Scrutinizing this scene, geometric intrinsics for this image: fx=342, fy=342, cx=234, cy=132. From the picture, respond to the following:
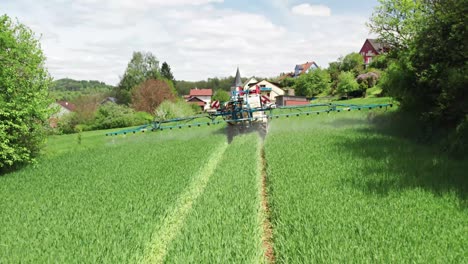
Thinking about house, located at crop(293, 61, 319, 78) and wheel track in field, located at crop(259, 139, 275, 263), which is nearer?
wheel track in field, located at crop(259, 139, 275, 263)

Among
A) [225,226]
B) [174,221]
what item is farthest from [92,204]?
[225,226]

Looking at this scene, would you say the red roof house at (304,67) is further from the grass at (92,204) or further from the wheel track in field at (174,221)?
the wheel track in field at (174,221)

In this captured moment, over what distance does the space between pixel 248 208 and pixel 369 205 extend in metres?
2.42

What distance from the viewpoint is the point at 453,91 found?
12.4 m

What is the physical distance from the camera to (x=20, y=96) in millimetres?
13969

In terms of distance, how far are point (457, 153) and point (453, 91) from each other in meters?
3.15

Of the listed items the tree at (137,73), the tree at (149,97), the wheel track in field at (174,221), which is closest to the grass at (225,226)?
the wheel track in field at (174,221)

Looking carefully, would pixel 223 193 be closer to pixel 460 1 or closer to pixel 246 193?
pixel 246 193

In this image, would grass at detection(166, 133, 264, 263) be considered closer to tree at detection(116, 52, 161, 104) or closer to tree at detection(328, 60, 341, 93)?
tree at detection(328, 60, 341, 93)

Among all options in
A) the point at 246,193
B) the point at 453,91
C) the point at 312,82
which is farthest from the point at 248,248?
the point at 312,82

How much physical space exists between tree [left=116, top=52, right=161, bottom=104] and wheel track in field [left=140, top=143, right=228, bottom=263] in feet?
215

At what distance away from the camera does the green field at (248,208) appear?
17.3 ft

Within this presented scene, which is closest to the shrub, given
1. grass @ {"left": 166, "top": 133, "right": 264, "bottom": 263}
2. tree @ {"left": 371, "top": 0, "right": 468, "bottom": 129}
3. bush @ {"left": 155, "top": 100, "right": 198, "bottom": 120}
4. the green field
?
bush @ {"left": 155, "top": 100, "right": 198, "bottom": 120}

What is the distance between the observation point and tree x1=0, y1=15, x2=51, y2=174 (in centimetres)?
1341
